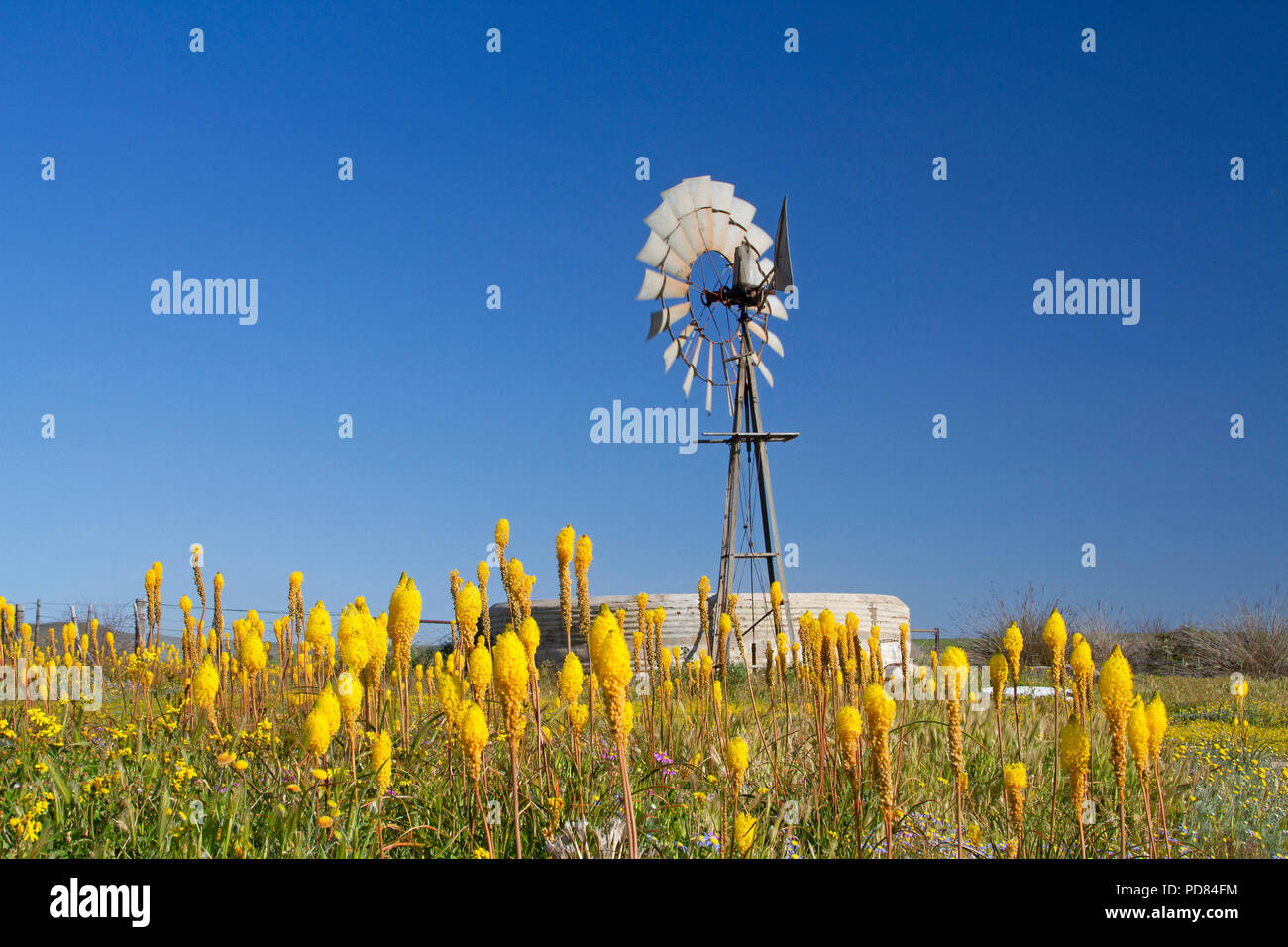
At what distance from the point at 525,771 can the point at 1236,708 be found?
32.7 ft

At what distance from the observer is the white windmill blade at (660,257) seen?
15008 mm

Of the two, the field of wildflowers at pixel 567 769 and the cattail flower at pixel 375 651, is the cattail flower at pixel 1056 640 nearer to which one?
the field of wildflowers at pixel 567 769

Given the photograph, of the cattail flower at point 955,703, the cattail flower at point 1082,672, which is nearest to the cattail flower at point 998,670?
the cattail flower at point 1082,672

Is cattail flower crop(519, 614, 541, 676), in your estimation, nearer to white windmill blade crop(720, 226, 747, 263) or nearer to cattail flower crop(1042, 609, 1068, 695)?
cattail flower crop(1042, 609, 1068, 695)

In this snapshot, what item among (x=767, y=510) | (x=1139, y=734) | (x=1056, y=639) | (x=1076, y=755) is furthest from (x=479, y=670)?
(x=767, y=510)

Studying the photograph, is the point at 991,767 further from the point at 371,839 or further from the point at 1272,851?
the point at 371,839

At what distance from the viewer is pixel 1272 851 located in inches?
158

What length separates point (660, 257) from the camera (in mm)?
15070

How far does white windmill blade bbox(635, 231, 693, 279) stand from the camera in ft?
49.2

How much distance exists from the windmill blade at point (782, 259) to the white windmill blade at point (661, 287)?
1.60 m

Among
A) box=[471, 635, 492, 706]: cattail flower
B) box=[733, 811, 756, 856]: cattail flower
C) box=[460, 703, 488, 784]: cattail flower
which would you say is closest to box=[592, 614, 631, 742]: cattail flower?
box=[460, 703, 488, 784]: cattail flower

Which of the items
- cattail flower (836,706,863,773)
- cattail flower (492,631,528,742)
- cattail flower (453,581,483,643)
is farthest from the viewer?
cattail flower (453,581,483,643)

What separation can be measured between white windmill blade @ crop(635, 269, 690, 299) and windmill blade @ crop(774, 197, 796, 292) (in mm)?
1599
